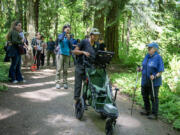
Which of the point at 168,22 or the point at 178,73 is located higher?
the point at 168,22

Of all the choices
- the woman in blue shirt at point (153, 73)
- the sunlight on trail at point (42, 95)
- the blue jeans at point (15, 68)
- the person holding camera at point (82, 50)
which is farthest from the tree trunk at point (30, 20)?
the woman in blue shirt at point (153, 73)

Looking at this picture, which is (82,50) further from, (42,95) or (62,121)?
(42,95)

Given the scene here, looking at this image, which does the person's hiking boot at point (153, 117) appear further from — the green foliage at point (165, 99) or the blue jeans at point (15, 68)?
the blue jeans at point (15, 68)

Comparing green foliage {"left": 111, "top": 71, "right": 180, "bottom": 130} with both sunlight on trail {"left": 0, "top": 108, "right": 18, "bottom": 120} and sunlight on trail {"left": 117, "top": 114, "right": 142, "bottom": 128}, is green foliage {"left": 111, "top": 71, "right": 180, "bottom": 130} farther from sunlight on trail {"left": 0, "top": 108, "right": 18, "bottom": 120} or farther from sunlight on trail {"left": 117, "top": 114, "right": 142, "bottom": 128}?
sunlight on trail {"left": 0, "top": 108, "right": 18, "bottom": 120}

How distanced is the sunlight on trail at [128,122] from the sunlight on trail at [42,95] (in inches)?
98.3

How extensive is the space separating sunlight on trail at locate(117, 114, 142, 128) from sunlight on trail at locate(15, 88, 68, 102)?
2.50 meters

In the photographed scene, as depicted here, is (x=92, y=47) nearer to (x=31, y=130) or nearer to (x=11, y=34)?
(x=31, y=130)

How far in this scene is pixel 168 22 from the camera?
34.7ft

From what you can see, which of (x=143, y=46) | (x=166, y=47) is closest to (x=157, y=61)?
(x=143, y=46)

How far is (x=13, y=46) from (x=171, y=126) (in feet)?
21.2

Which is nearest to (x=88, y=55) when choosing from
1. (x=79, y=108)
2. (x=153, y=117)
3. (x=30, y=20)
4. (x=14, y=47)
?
(x=79, y=108)

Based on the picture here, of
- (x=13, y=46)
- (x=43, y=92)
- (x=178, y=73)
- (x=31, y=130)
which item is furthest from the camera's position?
(x=178, y=73)

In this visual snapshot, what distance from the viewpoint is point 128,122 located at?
197 inches

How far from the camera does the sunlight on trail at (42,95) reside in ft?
19.7
